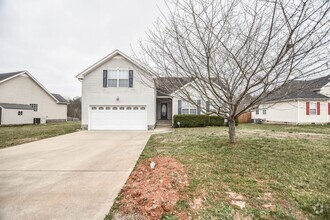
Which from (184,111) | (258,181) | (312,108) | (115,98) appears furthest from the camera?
(312,108)

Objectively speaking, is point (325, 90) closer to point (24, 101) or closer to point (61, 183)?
point (61, 183)

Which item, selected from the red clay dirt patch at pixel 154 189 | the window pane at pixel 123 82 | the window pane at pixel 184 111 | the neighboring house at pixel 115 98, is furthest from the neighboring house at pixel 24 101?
the red clay dirt patch at pixel 154 189

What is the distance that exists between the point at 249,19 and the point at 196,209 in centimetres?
435

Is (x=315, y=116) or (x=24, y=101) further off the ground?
(x=24, y=101)

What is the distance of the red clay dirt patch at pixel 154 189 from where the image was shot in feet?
9.96

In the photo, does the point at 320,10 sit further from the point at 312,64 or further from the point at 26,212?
the point at 26,212

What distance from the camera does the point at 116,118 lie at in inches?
610

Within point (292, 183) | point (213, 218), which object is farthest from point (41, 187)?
point (292, 183)

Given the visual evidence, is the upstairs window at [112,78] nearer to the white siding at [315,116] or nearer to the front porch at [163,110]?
the front porch at [163,110]

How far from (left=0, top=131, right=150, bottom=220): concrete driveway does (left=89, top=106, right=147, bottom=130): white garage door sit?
27.1 ft

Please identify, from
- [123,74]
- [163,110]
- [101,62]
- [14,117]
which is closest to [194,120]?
[163,110]

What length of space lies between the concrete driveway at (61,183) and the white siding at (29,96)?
17897 mm

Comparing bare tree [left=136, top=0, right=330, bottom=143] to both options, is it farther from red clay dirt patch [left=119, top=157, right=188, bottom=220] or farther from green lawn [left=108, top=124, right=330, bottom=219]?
red clay dirt patch [left=119, top=157, right=188, bottom=220]

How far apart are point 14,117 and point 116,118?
41.3ft
